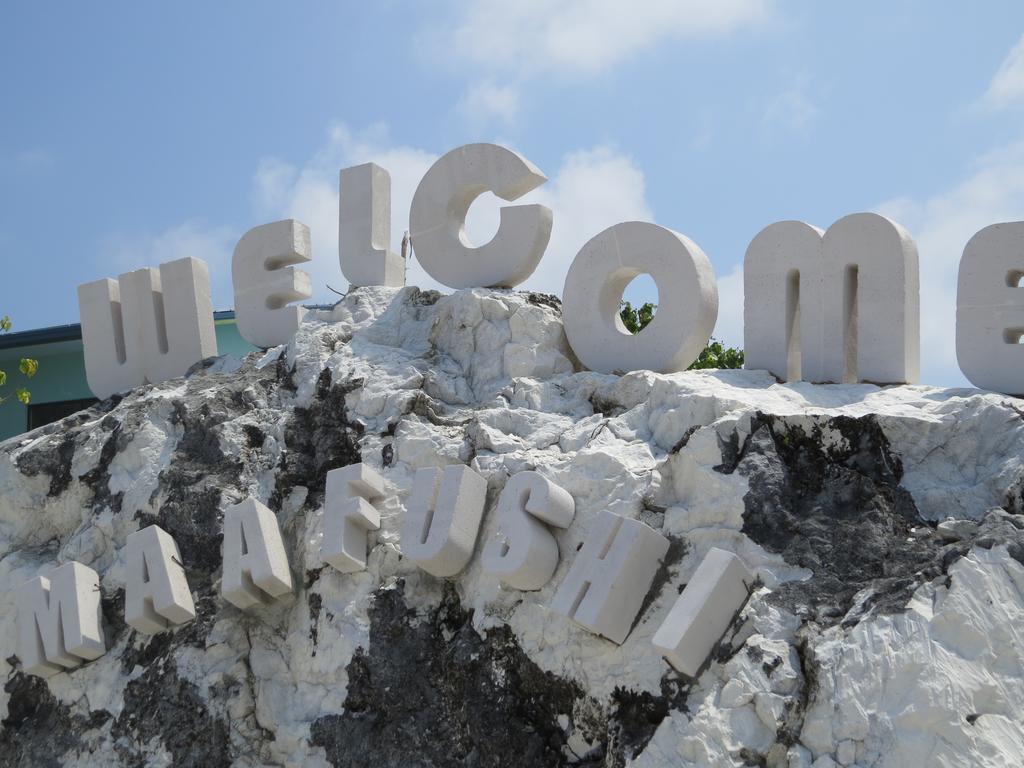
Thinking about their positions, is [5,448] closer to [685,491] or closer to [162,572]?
[162,572]

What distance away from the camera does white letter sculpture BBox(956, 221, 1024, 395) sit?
25.9 ft

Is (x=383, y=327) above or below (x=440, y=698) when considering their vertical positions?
above

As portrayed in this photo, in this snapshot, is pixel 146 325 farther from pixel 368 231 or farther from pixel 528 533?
pixel 528 533

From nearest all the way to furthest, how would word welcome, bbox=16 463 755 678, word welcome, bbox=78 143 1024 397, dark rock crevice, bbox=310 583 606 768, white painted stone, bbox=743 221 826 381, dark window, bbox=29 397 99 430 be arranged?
word welcome, bbox=16 463 755 678 < dark rock crevice, bbox=310 583 606 768 < word welcome, bbox=78 143 1024 397 < white painted stone, bbox=743 221 826 381 < dark window, bbox=29 397 99 430

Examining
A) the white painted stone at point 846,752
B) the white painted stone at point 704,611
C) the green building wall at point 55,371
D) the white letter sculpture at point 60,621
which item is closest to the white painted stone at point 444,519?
the white painted stone at point 704,611

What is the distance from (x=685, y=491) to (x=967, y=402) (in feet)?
5.99

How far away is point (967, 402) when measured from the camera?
7402 millimetres

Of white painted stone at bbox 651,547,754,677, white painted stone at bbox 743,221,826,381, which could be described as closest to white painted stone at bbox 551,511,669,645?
white painted stone at bbox 651,547,754,677

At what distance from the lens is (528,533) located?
745 cm

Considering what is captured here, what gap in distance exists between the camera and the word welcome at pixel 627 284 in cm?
810

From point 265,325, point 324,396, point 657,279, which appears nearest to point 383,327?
point 324,396

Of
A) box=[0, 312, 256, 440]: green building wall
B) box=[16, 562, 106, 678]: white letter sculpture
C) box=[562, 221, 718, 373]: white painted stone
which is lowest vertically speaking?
box=[0, 312, 256, 440]: green building wall

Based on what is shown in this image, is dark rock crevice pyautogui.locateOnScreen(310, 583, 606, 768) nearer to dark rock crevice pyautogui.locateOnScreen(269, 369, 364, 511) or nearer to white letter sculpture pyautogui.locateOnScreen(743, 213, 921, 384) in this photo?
dark rock crevice pyautogui.locateOnScreen(269, 369, 364, 511)

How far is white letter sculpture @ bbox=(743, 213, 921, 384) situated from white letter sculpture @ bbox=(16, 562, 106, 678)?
526 centimetres
